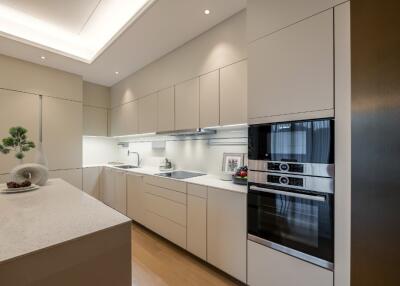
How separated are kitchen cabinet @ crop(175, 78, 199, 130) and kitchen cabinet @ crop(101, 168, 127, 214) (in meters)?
1.58

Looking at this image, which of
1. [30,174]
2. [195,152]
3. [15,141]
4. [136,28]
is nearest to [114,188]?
[195,152]

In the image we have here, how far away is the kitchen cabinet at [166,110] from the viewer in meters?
2.62

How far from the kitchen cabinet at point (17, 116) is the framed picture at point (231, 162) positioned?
3220 millimetres

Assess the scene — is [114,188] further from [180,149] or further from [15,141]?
[15,141]

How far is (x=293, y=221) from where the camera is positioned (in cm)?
131

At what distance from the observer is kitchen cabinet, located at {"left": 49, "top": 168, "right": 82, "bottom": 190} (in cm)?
330

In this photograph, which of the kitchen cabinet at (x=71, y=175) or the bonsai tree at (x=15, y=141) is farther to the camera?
the kitchen cabinet at (x=71, y=175)

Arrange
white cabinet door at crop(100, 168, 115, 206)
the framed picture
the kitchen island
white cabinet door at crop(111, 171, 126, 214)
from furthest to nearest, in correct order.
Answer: white cabinet door at crop(100, 168, 115, 206), white cabinet door at crop(111, 171, 126, 214), the framed picture, the kitchen island

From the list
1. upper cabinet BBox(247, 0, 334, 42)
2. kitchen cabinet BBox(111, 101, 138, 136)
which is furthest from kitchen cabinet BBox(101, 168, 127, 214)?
upper cabinet BBox(247, 0, 334, 42)

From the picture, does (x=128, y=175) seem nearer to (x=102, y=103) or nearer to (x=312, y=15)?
(x=102, y=103)

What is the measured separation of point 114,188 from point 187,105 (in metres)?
2.32

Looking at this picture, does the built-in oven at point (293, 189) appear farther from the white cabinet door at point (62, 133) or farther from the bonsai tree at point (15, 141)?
the white cabinet door at point (62, 133)

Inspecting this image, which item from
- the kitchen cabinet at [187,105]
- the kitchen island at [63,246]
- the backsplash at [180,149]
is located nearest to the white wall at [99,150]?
the backsplash at [180,149]

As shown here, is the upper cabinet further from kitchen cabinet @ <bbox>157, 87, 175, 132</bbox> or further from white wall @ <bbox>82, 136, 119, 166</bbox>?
white wall @ <bbox>82, 136, 119, 166</bbox>
